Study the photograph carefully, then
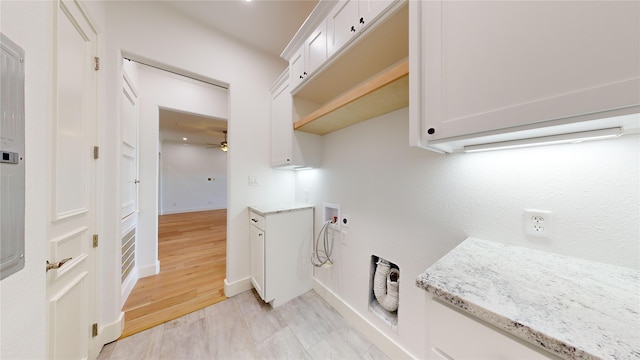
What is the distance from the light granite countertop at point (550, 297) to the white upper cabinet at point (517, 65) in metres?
0.47

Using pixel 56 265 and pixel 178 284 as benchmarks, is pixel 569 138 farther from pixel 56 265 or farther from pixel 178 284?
pixel 178 284

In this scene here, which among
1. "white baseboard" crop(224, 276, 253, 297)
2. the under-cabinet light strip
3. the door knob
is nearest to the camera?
the under-cabinet light strip

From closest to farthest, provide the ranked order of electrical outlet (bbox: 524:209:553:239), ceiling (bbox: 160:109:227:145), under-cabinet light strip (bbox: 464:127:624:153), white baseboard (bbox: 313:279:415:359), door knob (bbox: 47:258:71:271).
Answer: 1. under-cabinet light strip (bbox: 464:127:624:153)
2. electrical outlet (bbox: 524:209:553:239)
3. door knob (bbox: 47:258:71:271)
4. white baseboard (bbox: 313:279:415:359)
5. ceiling (bbox: 160:109:227:145)

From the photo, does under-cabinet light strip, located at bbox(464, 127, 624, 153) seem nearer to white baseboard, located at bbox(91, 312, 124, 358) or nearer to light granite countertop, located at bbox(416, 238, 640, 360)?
light granite countertop, located at bbox(416, 238, 640, 360)

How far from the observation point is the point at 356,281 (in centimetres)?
156

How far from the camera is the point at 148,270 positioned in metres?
2.26

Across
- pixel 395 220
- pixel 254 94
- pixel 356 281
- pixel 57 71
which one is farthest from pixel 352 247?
pixel 57 71

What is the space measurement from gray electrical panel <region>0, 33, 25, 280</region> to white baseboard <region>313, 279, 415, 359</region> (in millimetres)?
1782

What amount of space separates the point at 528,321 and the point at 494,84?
66 cm

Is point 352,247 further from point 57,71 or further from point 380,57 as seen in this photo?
point 57,71

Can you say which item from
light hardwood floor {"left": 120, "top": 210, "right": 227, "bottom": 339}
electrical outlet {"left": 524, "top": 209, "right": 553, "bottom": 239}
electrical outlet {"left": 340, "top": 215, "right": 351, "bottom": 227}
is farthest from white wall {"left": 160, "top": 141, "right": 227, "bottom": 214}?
electrical outlet {"left": 524, "top": 209, "right": 553, "bottom": 239}

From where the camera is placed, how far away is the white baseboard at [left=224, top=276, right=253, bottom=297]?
74.5 inches

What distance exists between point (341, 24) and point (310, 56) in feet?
1.12

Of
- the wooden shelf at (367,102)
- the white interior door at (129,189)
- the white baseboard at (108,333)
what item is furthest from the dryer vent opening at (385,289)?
the white interior door at (129,189)
